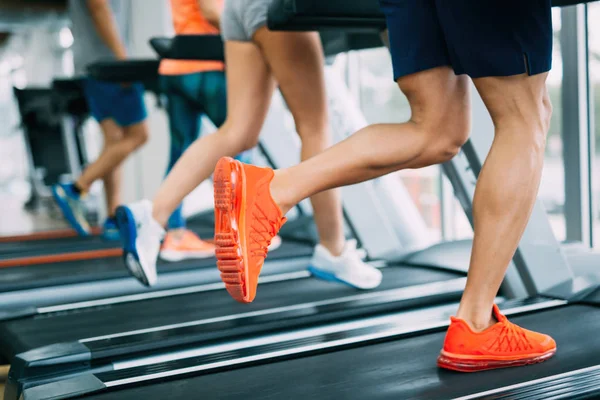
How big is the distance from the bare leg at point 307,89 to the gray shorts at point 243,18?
29mm

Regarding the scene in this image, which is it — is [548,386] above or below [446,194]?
above

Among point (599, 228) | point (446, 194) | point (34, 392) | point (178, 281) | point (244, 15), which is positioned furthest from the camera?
point (446, 194)

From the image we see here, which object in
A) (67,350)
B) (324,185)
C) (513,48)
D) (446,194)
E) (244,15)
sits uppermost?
(244,15)

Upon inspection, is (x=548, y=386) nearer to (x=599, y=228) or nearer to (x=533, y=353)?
(x=533, y=353)

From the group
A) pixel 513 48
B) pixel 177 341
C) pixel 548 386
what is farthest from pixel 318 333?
pixel 513 48

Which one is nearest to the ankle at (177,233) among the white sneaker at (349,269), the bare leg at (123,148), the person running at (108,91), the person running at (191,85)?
the person running at (191,85)

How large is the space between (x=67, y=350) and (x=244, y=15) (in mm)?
1026

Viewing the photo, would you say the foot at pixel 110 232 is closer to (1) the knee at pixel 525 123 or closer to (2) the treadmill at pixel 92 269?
(2) the treadmill at pixel 92 269

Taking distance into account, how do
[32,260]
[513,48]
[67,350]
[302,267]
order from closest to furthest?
[513,48] < [67,350] < [302,267] < [32,260]

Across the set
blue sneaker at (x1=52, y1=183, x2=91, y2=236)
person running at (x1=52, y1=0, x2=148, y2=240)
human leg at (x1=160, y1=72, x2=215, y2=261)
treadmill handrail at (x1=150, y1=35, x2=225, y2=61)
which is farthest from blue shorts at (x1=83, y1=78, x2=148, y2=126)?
treadmill handrail at (x1=150, y1=35, x2=225, y2=61)

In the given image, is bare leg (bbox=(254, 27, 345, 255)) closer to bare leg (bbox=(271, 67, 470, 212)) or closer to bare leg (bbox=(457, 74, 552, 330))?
bare leg (bbox=(271, 67, 470, 212))

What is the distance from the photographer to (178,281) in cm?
258

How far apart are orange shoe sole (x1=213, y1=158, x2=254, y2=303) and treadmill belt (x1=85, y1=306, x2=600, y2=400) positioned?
0.19 metres

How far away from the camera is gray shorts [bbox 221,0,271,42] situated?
1980mm
